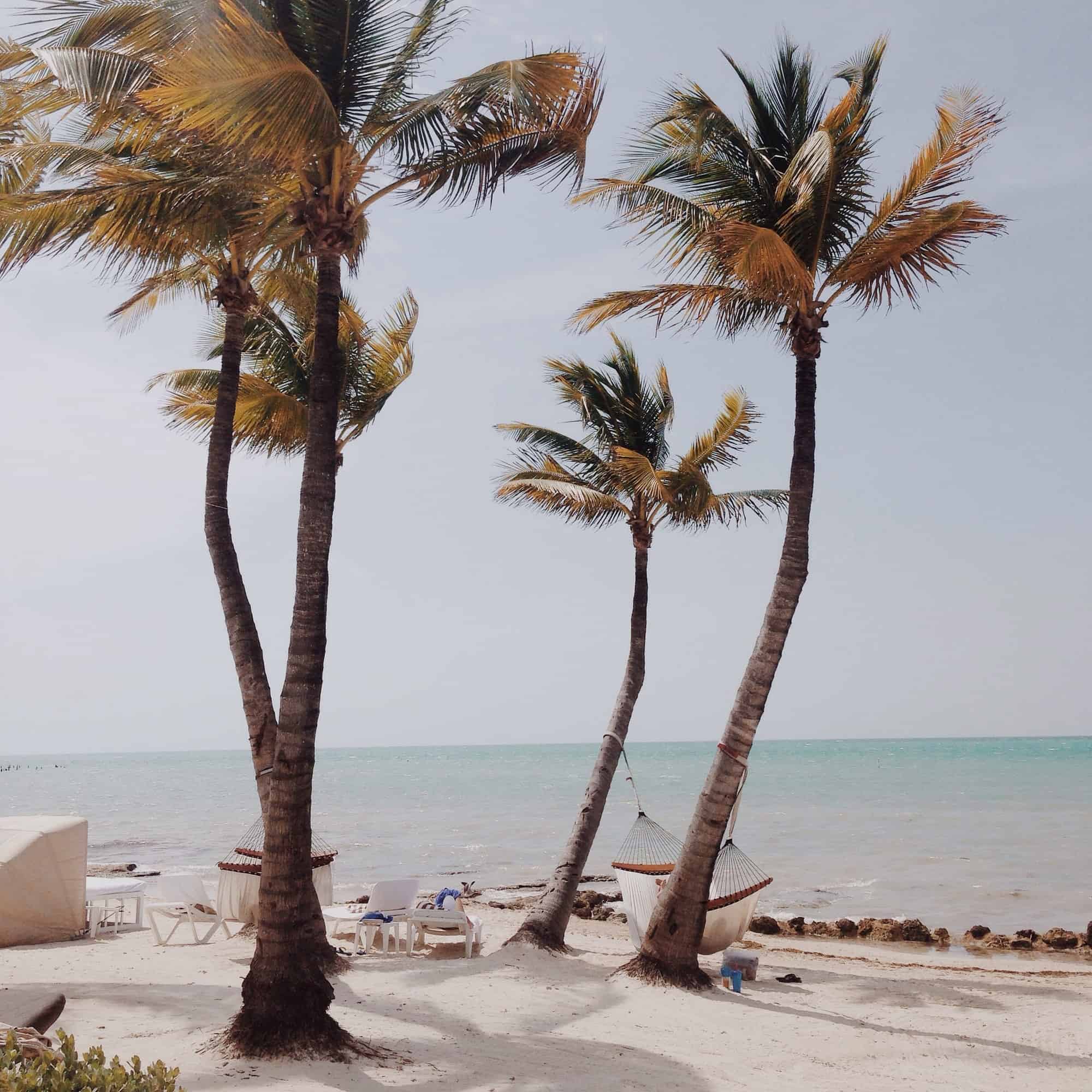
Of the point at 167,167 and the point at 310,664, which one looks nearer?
the point at 310,664

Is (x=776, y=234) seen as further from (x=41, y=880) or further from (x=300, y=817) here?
(x=41, y=880)

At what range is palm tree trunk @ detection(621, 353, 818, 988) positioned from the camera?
842cm

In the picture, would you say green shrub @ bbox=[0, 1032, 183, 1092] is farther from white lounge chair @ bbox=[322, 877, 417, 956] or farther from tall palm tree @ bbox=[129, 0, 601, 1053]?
white lounge chair @ bbox=[322, 877, 417, 956]

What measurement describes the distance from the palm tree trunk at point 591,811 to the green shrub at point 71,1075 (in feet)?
25.2

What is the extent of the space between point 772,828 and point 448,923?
71.2 feet

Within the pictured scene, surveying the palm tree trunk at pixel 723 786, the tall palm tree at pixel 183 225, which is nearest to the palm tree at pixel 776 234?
the palm tree trunk at pixel 723 786

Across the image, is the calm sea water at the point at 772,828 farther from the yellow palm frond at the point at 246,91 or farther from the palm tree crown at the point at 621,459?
the yellow palm frond at the point at 246,91

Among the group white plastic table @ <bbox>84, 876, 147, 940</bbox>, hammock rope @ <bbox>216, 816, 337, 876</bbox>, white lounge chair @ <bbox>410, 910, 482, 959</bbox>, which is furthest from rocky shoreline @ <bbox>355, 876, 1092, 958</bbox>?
hammock rope @ <bbox>216, 816, 337, 876</bbox>

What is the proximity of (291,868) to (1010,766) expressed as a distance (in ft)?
249

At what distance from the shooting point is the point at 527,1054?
6074mm

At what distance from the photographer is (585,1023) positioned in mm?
7109

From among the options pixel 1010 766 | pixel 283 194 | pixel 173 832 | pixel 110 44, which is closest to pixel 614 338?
pixel 283 194

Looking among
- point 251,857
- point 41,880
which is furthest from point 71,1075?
point 41,880

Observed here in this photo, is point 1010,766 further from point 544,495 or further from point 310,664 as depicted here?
point 310,664
